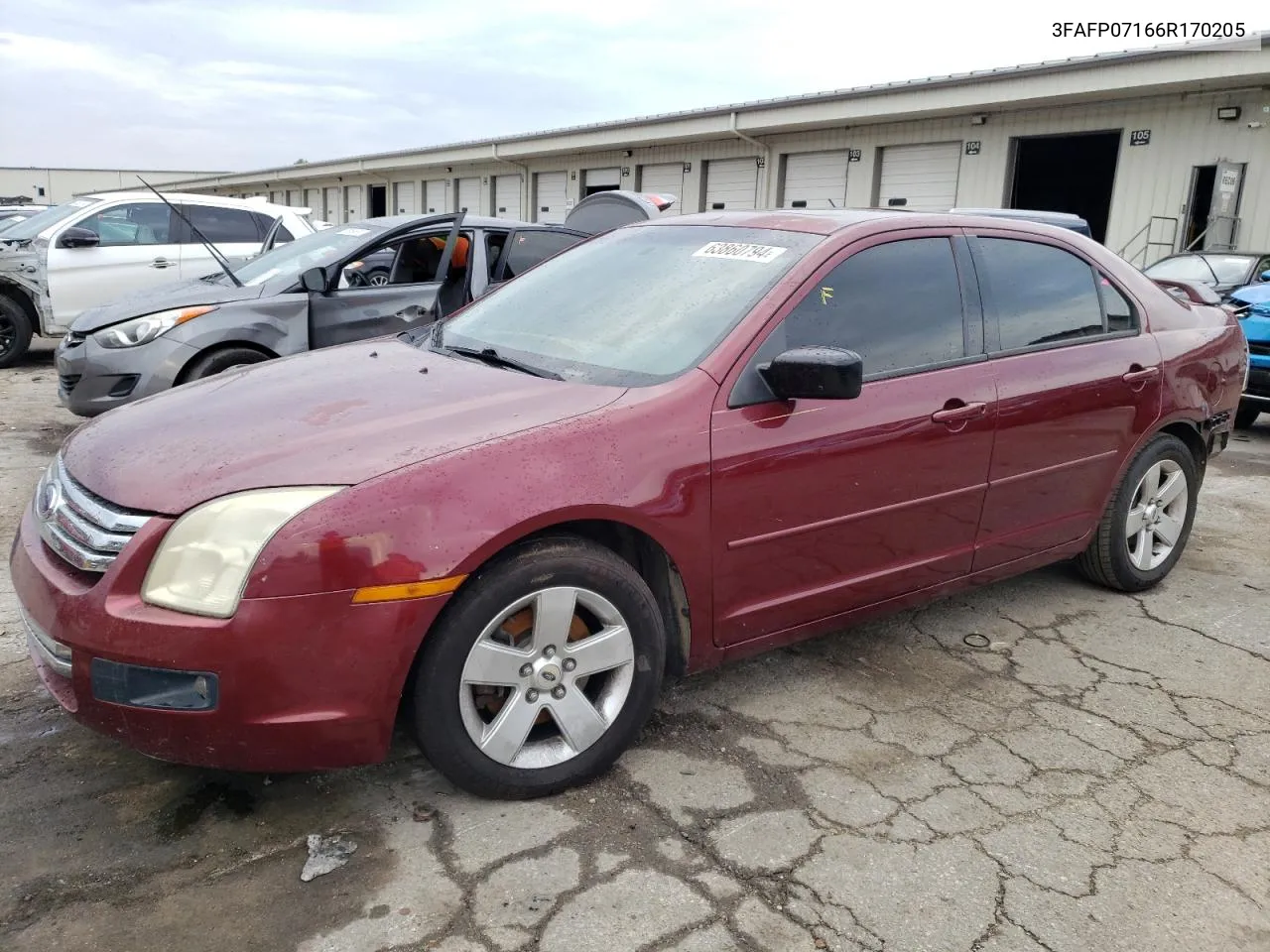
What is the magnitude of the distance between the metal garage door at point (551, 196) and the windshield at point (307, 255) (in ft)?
59.6

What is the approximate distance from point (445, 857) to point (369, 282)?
5.35m

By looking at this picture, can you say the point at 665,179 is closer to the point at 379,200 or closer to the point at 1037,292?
the point at 379,200

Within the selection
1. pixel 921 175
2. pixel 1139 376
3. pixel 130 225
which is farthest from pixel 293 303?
pixel 921 175

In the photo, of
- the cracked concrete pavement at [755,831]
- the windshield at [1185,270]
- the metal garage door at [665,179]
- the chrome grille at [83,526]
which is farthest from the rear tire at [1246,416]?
the metal garage door at [665,179]

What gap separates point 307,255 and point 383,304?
2.62ft

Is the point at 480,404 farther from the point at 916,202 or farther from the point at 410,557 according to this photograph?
the point at 916,202

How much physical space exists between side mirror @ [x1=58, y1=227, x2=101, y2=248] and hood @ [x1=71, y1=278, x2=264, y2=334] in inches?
134

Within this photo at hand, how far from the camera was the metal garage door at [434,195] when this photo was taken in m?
30.0

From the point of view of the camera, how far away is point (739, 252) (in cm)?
325

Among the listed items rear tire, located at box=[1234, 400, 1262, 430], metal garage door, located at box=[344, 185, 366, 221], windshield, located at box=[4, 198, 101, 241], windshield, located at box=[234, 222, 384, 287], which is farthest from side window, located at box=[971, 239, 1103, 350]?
metal garage door, located at box=[344, 185, 366, 221]

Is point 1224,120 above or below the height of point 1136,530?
above

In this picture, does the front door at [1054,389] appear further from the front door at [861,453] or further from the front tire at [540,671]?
the front tire at [540,671]

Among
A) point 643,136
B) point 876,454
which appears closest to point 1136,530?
point 876,454

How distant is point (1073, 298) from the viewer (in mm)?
3824
